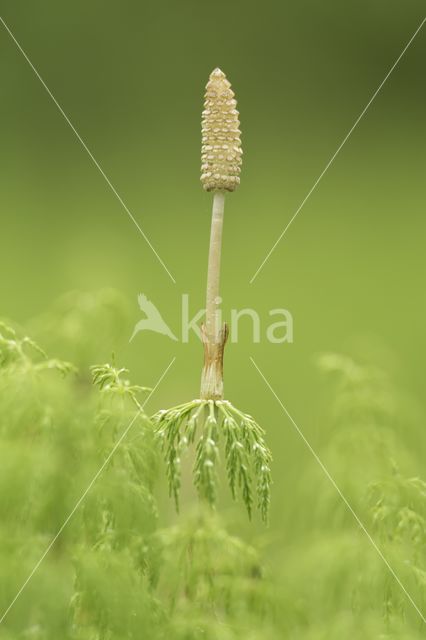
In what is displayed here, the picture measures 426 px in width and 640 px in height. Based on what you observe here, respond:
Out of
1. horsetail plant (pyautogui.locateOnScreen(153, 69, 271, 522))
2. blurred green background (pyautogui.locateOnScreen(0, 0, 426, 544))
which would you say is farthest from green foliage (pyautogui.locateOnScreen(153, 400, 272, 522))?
blurred green background (pyautogui.locateOnScreen(0, 0, 426, 544))

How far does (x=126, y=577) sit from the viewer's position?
0.41 metres

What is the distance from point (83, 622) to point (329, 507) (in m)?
0.19

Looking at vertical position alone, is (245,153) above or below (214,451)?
above

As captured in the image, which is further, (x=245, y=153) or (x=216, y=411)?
(x=245, y=153)

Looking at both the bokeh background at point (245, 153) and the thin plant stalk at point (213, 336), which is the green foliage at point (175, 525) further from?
the bokeh background at point (245, 153)

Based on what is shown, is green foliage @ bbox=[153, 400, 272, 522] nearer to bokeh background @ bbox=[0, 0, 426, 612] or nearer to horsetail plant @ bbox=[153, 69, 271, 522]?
horsetail plant @ bbox=[153, 69, 271, 522]

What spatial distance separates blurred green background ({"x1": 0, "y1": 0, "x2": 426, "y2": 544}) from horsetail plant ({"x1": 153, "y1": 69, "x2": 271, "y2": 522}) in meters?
0.38

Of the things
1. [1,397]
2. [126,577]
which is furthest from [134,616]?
[1,397]

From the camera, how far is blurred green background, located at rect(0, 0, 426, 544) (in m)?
0.89

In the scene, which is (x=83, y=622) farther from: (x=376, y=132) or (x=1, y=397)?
(x=376, y=132)

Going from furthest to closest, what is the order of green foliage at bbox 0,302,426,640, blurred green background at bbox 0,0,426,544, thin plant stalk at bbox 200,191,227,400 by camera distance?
1. blurred green background at bbox 0,0,426,544
2. thin plant stalk at bbox 200,191,227,400
3. green foliage at bbox 0,302,426,640

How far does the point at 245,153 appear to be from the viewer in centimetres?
91

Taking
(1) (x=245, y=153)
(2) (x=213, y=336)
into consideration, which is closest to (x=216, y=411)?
(2) (x=213, y=336)

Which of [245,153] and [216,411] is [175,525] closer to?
[216,411]
